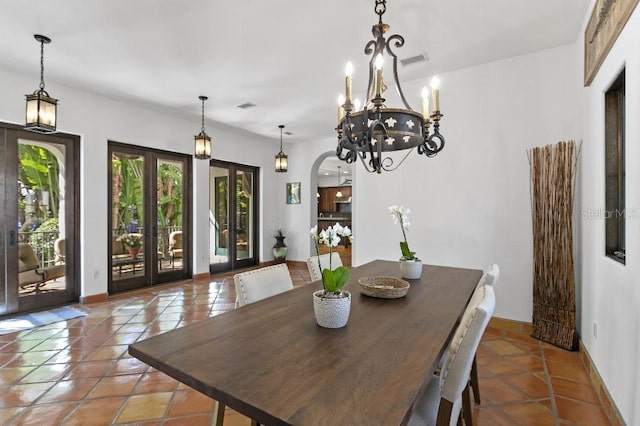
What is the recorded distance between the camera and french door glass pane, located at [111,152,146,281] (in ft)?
15.7

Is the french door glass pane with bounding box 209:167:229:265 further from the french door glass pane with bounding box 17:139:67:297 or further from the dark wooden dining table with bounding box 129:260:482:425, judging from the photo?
the dark wooden dining table with bounding box 129:260:482:425

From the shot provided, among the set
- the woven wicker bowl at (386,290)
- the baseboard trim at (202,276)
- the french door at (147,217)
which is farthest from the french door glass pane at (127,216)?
the woven wicker bowl at (386,290)

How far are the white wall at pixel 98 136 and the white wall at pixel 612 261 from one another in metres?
4.36

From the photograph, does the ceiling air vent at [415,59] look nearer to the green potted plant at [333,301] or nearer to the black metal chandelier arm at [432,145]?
the black metal chandelier arm at [432,145]

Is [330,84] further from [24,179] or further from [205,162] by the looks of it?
[24,179]

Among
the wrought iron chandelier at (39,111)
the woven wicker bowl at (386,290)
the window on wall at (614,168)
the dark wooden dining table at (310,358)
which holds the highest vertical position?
the wrought iron chandelier at (39,111)

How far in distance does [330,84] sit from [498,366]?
11.1ft

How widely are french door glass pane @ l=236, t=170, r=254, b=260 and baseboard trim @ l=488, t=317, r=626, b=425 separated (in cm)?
501

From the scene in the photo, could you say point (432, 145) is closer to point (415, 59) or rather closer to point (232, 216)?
point (415, 59)

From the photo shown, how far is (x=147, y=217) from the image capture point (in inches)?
202

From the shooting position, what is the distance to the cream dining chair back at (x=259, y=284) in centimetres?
189

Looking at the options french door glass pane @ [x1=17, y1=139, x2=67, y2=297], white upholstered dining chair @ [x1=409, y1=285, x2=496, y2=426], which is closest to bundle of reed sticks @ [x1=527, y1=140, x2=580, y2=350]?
white upholstered dining chair @ [x1=409, y1=285, x2=496, y2=426]

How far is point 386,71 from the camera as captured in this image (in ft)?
11.7

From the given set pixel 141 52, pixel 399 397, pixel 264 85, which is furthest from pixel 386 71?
pixel 399 397
